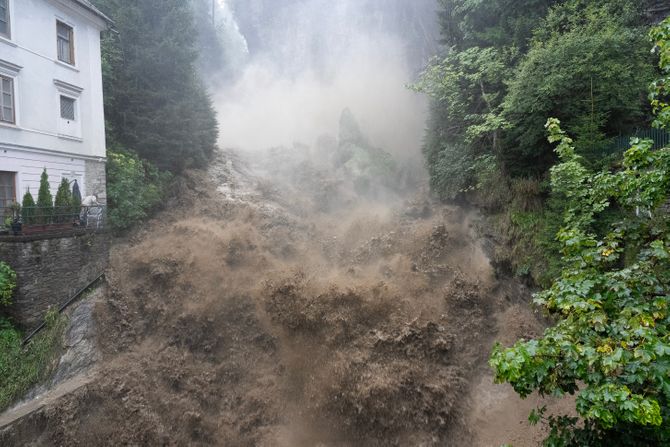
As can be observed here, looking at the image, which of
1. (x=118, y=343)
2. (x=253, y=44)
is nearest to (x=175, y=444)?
(x=118, y=343)

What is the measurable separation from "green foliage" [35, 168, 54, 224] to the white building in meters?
1.21

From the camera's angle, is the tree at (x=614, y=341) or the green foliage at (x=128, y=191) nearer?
the tree at (x=614, y=341)

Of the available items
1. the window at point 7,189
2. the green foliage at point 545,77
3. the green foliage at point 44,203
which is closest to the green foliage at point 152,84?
the window at point 7,189

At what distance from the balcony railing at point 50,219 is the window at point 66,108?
390 cm

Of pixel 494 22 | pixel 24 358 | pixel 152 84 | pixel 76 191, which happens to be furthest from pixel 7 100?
pixel 494 22

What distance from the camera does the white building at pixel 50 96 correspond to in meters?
12.5

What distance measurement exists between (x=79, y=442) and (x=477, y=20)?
19.7m

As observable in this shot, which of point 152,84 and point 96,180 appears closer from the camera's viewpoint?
point 96,180

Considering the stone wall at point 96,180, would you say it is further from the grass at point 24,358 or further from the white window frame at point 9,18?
the grass at point 24,358

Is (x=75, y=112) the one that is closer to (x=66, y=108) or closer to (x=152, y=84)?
(x=66, y=108)

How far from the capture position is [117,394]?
35.1 feet

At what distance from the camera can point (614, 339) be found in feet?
13.6

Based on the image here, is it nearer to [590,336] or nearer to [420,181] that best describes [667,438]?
[590,336]

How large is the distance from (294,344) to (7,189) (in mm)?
10516
